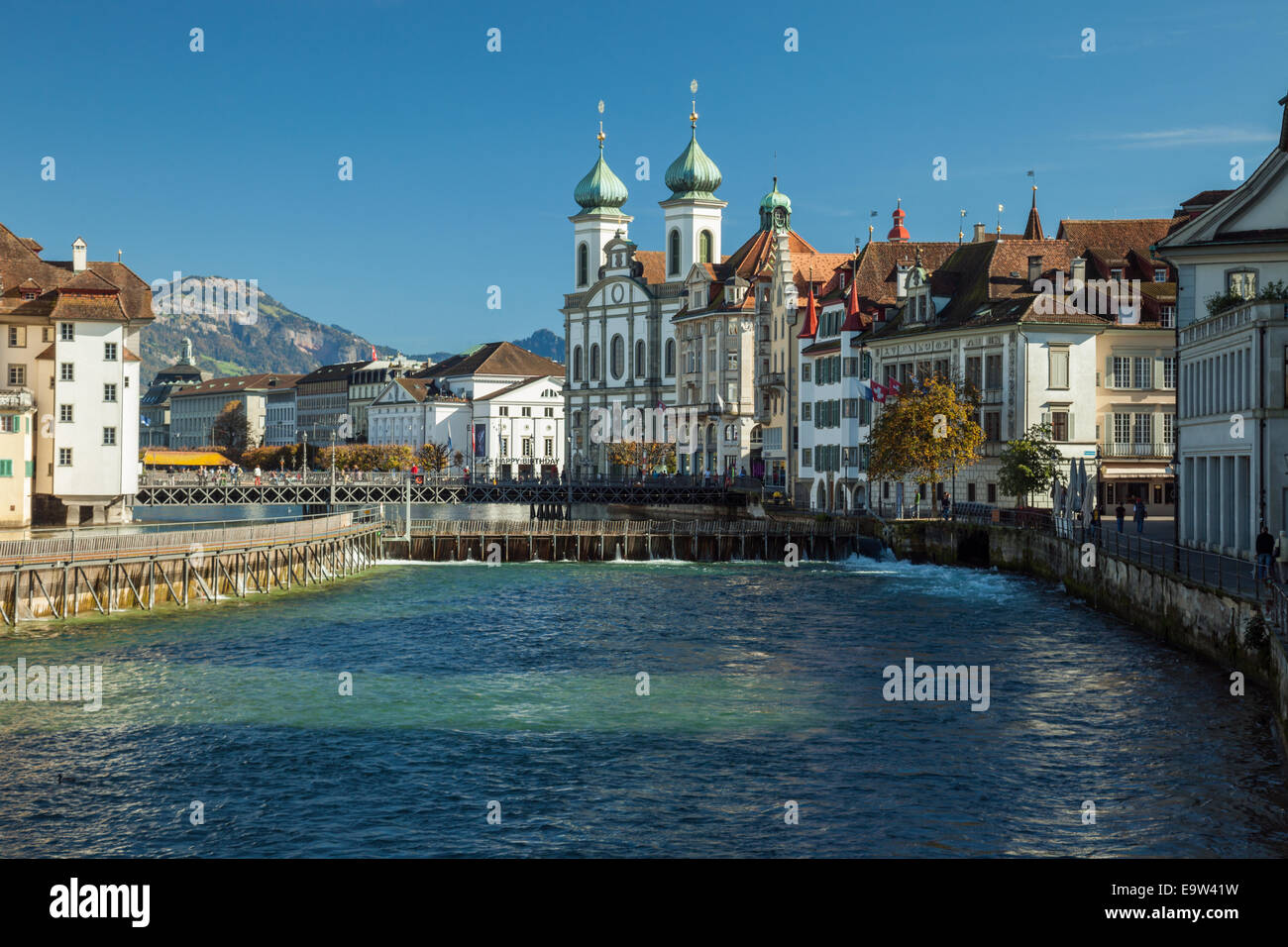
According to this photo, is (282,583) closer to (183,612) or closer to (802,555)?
(183,612)

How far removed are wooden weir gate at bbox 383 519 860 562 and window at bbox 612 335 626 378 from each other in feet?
238

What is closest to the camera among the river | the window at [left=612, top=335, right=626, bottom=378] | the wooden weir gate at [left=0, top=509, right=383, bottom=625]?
the river

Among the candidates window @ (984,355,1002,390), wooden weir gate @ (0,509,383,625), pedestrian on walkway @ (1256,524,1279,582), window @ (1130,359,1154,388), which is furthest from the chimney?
pedestrian on walkway @ (1256,524,1279,582)

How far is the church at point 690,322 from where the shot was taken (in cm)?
11806

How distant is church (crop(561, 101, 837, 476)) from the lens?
118 metres

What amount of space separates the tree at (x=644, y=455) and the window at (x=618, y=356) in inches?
321

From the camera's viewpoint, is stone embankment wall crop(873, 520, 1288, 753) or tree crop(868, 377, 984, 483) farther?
tree crop(868, 377, 984, 483)

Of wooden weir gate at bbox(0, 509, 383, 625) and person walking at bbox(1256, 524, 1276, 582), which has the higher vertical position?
person walking at bbox(1256, 524, 1276, 582)

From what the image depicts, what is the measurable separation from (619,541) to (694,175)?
271ft

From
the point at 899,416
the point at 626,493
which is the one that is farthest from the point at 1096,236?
the point at 626,493

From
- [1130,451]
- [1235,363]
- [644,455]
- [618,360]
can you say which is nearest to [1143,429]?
[1130,451]

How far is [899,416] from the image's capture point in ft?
246

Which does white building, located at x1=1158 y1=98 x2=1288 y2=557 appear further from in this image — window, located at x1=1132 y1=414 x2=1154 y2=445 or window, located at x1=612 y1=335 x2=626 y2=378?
window, located at x1=612 y1=335 x2=626 y2=378
